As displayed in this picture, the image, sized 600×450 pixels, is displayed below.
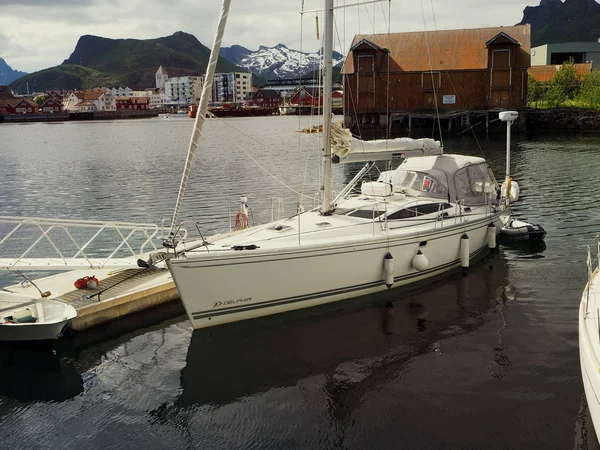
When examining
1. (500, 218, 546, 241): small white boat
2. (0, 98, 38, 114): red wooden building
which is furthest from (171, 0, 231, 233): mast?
(0, 98, 38, 114): red wooden building

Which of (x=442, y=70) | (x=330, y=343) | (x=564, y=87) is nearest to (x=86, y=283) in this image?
(x=330, y=343)

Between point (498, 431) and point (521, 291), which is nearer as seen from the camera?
point (498, 431)

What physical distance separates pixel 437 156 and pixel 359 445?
11.8 meters

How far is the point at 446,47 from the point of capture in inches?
2859

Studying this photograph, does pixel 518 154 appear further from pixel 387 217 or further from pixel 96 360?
pixel 96 360

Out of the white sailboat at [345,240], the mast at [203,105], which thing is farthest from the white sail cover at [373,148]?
the mast at [203,105]

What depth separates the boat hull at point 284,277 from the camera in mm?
12211

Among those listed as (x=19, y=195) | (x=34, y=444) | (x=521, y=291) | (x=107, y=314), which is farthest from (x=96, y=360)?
(x=19, y=195)

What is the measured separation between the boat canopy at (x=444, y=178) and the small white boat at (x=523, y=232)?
6.99 feet

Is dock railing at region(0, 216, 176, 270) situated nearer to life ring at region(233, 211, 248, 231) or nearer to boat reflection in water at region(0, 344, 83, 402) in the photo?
boat reflection in water at region(0, 344, 83, 402)

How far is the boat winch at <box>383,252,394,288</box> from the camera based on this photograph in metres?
14.4

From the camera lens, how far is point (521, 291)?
15.5 meters

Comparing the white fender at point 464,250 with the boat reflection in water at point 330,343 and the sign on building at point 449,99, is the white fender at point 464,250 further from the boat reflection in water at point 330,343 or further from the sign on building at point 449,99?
the sign on building at point 449,99

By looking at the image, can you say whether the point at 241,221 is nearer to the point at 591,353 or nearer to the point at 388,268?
the point at 388,268
